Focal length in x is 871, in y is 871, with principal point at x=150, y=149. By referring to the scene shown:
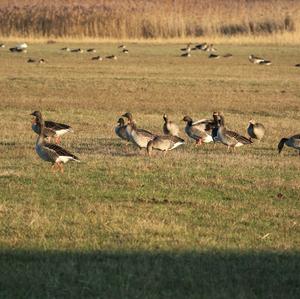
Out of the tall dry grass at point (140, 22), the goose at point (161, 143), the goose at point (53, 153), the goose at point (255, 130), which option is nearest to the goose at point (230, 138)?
the goose at point (161, 143)

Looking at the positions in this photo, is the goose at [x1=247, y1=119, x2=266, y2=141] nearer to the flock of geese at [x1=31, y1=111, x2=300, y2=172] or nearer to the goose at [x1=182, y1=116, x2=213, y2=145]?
the flock of geese at [x1=31, y1=111, x2=300, y2=172]

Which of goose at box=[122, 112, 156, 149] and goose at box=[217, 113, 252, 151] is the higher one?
goose at box=[122, 112, 156, 149]

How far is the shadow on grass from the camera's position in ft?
21.0

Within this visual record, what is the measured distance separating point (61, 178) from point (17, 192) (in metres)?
1.06

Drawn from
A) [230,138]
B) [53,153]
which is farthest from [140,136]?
[53,153]

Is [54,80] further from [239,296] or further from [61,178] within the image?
[239,296]

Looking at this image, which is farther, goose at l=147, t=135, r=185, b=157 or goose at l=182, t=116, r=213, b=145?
goose at l=182, t=116, r=213, b=145

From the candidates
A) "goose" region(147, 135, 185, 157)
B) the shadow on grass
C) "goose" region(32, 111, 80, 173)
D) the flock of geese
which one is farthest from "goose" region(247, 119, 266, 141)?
the shadow on grass

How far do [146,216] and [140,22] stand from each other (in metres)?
48.1

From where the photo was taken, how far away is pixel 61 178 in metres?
11.2

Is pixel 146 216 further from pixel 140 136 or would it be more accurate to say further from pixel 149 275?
pixel 140 136

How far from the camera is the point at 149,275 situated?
6836mm

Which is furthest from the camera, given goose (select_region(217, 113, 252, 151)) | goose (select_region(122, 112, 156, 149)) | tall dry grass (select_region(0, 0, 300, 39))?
tall dry grass (select_region(0, 0, 300, 39))

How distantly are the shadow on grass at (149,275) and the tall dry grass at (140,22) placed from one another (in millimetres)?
48933
